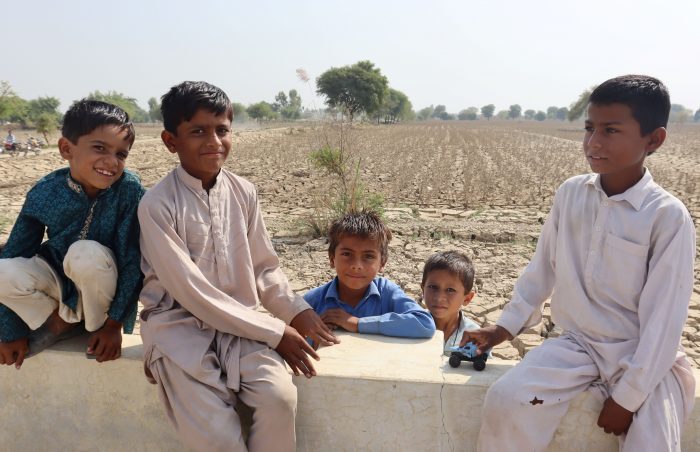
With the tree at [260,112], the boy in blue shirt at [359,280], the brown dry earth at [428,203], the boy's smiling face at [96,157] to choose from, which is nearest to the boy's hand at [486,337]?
the boy in blue shirt at [359,280]

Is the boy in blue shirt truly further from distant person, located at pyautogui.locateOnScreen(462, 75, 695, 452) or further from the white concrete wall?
distant person, located at pyautogui.locateOnScreen(462, 75, 695, 452)

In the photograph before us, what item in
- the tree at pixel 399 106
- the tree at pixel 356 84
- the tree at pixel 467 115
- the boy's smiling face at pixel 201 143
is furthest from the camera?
the tree at pixel 467 115

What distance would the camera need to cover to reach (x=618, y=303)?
171 centimetres

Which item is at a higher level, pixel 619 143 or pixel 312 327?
pixel 619 143

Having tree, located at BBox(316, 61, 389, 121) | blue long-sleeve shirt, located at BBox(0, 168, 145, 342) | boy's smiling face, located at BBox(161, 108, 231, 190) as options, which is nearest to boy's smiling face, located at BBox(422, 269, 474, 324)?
boy's smiling face, located at BBox(161, 108, 231, 190)

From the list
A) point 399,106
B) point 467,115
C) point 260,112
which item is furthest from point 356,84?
point 467,115

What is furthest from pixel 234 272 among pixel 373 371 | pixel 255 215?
pixel 373 371

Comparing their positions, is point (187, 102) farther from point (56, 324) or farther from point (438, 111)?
point (438, 111)

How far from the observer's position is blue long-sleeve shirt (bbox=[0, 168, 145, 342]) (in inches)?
74.4

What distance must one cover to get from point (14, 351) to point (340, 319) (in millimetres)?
1174

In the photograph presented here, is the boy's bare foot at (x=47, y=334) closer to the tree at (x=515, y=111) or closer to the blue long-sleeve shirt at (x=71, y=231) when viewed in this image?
the blue long-sleeve shirt at (x=71, y=231)

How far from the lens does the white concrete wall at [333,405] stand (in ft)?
5.93

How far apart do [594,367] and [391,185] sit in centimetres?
887

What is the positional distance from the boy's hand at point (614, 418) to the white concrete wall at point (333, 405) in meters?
0.08
